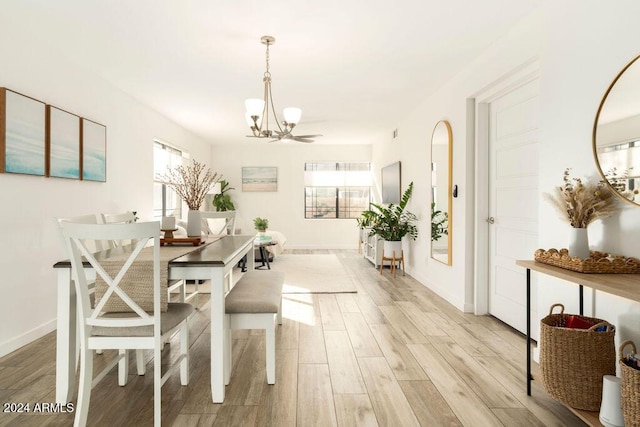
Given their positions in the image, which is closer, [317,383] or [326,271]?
[317,383]

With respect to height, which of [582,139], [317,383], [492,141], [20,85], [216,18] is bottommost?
[317,383]

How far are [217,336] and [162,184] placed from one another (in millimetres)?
4703

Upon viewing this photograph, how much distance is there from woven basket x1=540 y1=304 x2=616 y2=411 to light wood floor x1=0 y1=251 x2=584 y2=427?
203 millimetres

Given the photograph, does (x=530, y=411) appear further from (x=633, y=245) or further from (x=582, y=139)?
(x=582, y=139)

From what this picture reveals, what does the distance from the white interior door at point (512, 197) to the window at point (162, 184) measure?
4.70 metres

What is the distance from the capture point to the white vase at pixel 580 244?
75.3 inches

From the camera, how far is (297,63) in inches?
147

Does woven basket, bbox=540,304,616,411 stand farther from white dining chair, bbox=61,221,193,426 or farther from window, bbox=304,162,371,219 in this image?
window, bbox=304,162,371,219

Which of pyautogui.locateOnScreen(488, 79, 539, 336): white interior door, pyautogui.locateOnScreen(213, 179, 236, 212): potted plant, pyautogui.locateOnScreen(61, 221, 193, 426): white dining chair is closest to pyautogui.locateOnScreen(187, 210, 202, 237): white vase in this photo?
pyautogui.locateOnScreen(61, 221, 193, 426): white dining chair

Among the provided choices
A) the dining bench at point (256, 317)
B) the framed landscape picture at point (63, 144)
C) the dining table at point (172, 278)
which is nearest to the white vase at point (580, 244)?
the dining bench at point (256, 317)

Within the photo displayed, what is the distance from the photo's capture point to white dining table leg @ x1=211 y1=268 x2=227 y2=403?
205 centimetres

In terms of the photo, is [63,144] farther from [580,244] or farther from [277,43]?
[580,244]

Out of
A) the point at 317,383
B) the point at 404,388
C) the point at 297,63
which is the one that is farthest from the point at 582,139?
the point at 297,63

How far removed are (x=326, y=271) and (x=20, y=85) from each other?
428cm
